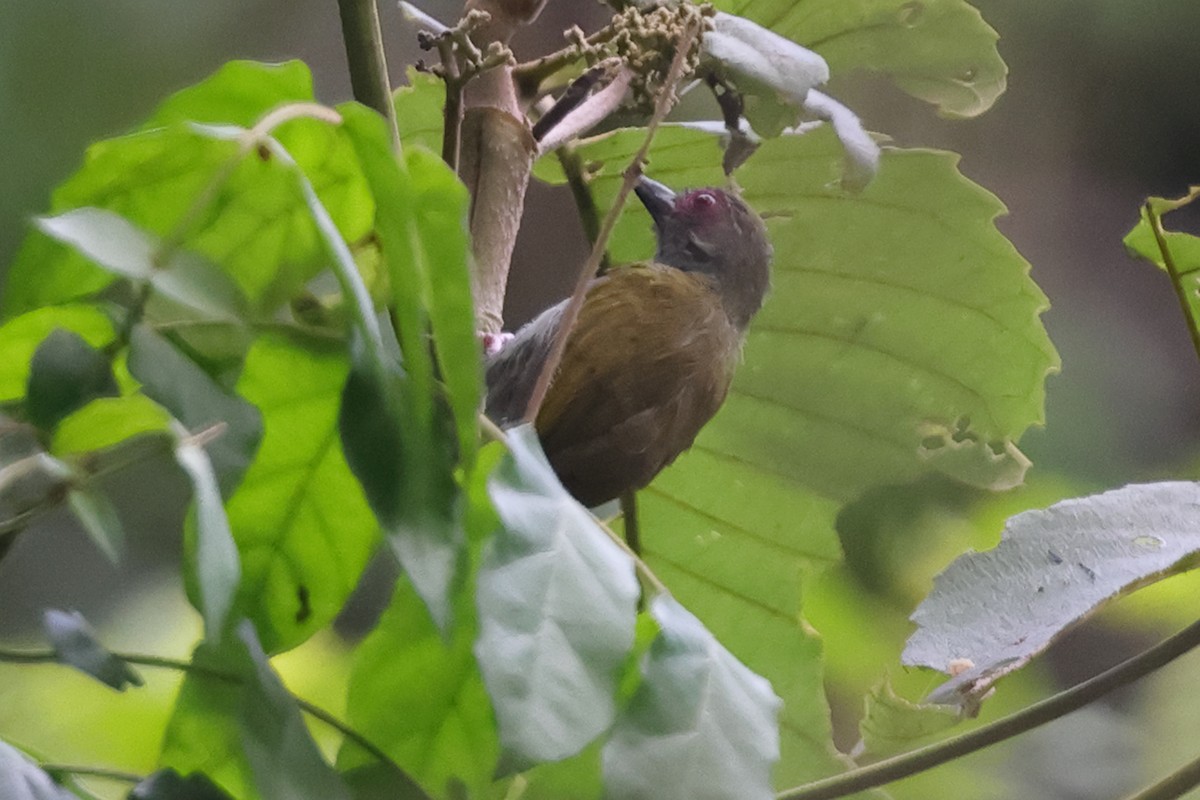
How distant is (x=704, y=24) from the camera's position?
0.73m

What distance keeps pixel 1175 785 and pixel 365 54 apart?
623 millimetres

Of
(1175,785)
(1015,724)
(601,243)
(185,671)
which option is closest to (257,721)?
(185,671)

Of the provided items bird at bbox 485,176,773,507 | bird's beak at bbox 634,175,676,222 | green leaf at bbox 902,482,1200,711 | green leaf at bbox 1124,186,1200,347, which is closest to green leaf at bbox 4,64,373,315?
green leaf at bbox 902,482,1200,711

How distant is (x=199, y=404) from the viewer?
0.43m

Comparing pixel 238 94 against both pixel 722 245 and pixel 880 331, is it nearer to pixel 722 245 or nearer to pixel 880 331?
A: pixel 880 331

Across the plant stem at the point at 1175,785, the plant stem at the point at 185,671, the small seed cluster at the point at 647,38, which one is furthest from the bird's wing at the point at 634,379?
the plant stem at the point at 185,671

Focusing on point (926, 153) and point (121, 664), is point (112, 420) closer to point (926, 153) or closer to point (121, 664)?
point (121, 664)

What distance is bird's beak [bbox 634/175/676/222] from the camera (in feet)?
4.14

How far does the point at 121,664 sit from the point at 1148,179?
263cm

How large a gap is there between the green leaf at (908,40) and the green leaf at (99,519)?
772 mm

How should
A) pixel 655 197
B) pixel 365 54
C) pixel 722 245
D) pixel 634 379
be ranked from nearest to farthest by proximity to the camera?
pixel 365 54, pixel 634 379, pixel 655 197, pixel 722 245

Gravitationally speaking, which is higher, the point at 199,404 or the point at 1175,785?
the point at 199,404

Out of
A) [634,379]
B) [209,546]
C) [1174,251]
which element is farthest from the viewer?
[634,379]

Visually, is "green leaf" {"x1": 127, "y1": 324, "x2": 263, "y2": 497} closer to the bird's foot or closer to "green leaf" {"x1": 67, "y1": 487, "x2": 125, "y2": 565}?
"green leaf" {"x1": 67, "y1": 487, "x2": 125, "y2": 565}
